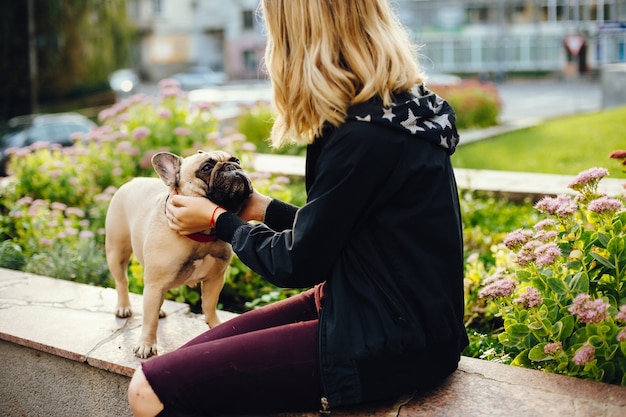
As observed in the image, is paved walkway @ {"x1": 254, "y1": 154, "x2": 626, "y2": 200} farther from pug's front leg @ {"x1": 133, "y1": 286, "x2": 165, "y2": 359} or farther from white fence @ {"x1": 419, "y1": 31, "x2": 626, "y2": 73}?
white fence @ {"x1": 419, "y1": 31, "x2": 626, "y2": 73}

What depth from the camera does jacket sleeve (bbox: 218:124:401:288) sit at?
6.91ft

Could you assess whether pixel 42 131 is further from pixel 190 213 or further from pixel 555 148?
pixel 190 213

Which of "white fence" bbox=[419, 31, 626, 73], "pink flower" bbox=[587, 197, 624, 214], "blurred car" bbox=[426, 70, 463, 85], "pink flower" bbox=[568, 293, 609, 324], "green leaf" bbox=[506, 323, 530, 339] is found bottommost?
"green leaf" bbox=[506, 323, 530, 339]

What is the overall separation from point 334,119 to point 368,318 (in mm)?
636

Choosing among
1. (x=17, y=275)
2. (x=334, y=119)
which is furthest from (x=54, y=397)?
(x=334, y=119)

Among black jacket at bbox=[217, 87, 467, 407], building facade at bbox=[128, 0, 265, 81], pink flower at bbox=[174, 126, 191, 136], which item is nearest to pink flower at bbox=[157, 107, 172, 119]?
pink flower at bbox=[174, 126, 191, 136]

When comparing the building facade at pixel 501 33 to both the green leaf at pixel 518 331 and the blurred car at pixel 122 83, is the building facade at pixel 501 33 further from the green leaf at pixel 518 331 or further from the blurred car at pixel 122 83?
the green leaf at pixel 518 331

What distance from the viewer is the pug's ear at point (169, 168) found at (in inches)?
107

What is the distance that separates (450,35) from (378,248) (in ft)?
156

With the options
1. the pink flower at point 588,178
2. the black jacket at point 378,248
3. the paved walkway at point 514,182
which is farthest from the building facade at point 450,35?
the black jacket at point 378,248

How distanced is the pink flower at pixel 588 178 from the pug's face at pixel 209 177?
1408mm

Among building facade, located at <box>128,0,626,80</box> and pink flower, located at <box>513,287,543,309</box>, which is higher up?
building facade, located at <box>128,0,626,80</box>

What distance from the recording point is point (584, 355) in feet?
7.92

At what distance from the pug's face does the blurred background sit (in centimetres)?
2106
